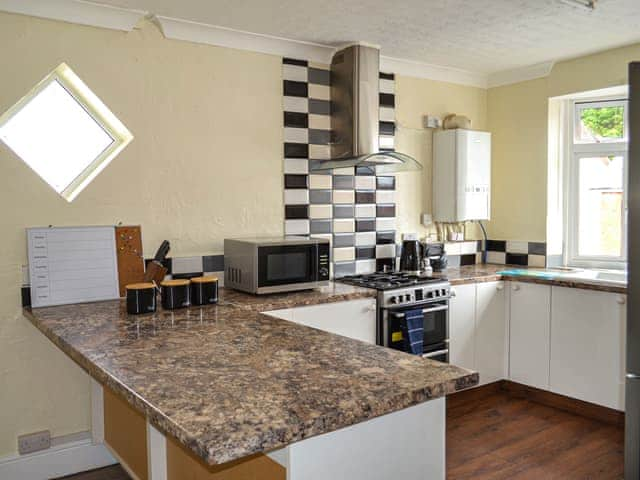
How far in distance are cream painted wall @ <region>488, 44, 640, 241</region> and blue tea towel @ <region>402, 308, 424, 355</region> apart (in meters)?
1.50

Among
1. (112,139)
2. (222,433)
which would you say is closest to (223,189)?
(112,139)

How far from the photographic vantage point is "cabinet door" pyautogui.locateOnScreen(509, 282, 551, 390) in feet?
12.3

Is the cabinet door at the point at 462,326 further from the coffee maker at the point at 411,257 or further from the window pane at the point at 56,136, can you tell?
the window pane at the point at 56,136

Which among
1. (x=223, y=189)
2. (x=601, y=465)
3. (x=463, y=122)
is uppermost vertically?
(x=463, y=122)

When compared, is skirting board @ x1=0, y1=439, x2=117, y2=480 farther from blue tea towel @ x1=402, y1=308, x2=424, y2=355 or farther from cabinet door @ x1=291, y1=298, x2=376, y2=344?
blue tea towel @ x1=402, y1=308, x2=424, y2=355

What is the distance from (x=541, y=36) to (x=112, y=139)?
267cm

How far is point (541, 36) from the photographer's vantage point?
3.49 metres

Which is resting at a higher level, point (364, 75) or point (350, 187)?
point (364, 75)

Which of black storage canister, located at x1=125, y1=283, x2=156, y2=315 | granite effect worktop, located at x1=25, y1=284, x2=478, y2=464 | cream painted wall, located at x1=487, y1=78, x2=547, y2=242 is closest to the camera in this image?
granite effect worktop, located at x1=25, y1=284, x2=478, y2=464

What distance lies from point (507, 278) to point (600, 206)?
93cm

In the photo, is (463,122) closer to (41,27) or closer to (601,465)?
(601,465)

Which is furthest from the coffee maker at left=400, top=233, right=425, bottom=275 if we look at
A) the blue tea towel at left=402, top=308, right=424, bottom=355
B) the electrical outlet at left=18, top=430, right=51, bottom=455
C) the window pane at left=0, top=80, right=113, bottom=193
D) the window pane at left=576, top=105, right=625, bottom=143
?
the electrical outlet at left=18, top=430, right=51, bottom=455

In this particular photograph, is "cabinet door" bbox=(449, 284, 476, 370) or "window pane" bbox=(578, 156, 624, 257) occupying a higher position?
"window pane" bbox=(578, 156, 624, 257)

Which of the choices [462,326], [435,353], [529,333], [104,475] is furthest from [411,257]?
[104,475]
